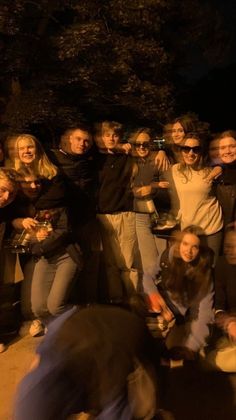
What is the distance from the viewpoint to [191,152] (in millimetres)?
3629

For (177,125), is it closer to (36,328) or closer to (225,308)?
(225,308)

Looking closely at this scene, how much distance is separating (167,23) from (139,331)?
32.3ft

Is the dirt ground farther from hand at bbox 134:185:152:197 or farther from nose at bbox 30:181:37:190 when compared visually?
hand at bbox 134:185:152:197

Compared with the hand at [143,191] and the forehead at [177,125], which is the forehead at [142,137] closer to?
the forehead at [177,125]

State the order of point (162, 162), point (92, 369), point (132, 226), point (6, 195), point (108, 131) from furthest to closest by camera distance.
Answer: point (132, 226) < point (162, 162) < point (108, 131) < point (6, 195) < point (92, 369)

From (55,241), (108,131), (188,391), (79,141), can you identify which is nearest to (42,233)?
(55,241)

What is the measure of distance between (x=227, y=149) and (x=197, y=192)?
38 centimetres

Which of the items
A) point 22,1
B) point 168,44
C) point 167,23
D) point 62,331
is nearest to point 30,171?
point 62,331

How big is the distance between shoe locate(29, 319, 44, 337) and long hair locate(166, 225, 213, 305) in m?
1.02

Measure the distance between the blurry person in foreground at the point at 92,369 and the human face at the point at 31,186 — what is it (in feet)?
4.50

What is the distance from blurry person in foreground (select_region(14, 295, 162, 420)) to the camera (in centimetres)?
201

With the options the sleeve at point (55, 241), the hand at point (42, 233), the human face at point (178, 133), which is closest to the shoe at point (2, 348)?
the sleeve at point (55, 241)

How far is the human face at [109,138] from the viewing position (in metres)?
3.75

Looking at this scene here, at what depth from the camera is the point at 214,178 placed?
365 centimetres
